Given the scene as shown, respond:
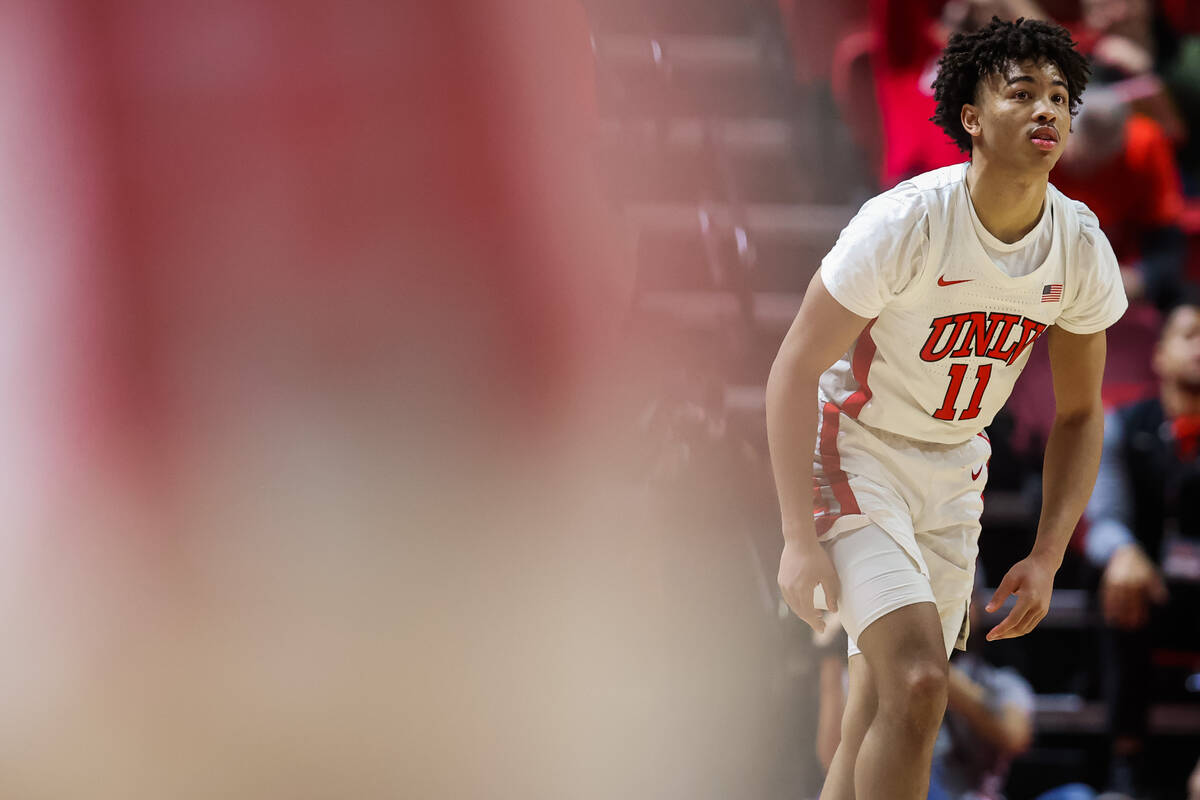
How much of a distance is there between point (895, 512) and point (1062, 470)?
385mm

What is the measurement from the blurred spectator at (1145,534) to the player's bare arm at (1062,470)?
155 cm

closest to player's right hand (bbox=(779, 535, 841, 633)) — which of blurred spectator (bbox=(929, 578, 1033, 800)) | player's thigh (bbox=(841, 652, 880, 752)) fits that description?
player's thigh (bbox=(841, 652, 880, 752))

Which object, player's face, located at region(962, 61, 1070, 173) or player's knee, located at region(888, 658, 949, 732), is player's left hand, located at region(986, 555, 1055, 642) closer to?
player's knee, located at region(888, 658, 949, 732)

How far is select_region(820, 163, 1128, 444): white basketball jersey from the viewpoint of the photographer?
6.39 feet

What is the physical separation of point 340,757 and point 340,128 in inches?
62.1

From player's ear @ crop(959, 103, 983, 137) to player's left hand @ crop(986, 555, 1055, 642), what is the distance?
2.40 ft

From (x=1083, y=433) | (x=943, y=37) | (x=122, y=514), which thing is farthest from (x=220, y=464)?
(x=943, y=37)

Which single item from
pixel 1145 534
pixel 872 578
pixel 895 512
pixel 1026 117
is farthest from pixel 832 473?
pixel 1145 534

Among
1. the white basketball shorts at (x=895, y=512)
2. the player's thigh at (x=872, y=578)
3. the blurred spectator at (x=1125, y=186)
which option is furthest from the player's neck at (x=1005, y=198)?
the blurred spectator at (x=1125, y=186)

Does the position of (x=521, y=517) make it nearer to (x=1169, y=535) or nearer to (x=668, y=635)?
(x=668, y=635)

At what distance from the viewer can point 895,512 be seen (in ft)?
6.65

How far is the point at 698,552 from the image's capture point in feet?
11.3

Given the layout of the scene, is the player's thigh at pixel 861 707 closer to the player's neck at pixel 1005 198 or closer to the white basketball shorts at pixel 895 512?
the white basketball shorts at pixel 895 512

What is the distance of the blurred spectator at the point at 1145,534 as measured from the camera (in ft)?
11.7
